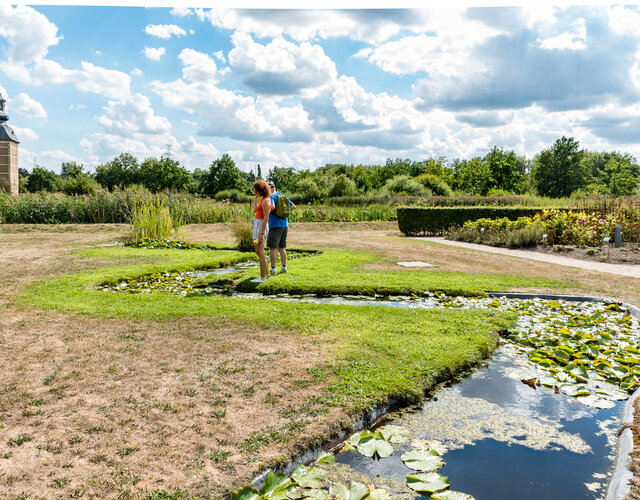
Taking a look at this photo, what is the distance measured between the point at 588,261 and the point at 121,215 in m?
18.0

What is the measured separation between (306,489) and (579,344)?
12.3 feet

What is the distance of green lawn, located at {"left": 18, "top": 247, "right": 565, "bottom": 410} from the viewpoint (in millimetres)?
3943

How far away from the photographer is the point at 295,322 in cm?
561

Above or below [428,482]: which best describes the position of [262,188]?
above

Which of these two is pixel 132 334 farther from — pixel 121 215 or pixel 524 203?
pixel 524 203

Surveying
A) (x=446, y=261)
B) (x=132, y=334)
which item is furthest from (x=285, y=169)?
(x=132, y=334)

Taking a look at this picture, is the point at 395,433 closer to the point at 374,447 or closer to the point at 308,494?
the point at 374,447

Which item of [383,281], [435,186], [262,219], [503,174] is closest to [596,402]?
[383,281]

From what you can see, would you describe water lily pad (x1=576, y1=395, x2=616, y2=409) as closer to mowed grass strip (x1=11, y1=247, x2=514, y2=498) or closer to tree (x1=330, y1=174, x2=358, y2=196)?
mowed grass strip (x1=11, y1=247, x2=514, y2=498)

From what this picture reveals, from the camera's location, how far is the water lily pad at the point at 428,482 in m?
2.52

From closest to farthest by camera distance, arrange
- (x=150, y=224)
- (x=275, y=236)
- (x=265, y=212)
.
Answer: (x=265, y=212) < (x=275, y=236) < (x=150, y=224)

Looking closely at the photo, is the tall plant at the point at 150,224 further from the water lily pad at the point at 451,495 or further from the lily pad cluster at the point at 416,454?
the water lily pad at the point at 451,495

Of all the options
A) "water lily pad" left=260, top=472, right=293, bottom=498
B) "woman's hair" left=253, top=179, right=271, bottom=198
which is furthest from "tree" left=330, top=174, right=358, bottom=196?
"water lily pad" left=260, top=472, right=293, bottom=498

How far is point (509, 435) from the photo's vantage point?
3.19 m
